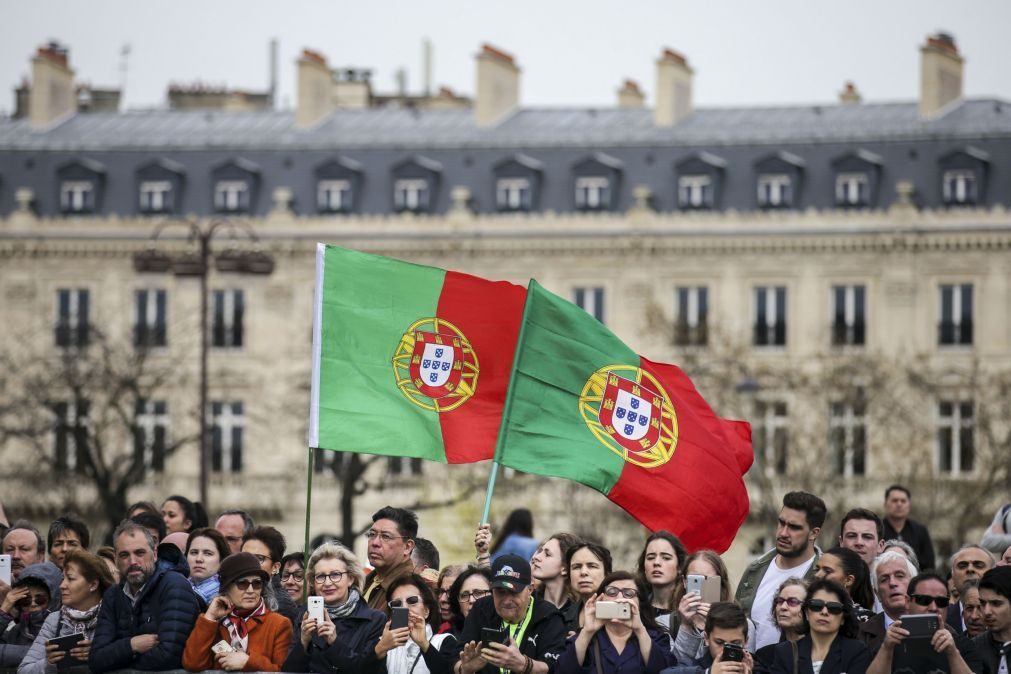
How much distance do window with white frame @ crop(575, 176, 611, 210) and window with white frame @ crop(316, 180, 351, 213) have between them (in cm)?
576

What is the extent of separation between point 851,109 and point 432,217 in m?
10.9

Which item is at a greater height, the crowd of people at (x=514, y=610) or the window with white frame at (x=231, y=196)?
the window with white frame at (x=231, y=196)

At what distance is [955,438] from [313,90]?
61.4 ft

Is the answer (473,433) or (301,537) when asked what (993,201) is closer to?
(301,537)

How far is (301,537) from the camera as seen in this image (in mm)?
58656

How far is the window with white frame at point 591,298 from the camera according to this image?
59.1 metres

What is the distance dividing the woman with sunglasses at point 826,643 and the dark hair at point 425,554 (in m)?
3.37

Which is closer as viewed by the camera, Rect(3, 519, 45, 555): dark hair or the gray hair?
the gray hair

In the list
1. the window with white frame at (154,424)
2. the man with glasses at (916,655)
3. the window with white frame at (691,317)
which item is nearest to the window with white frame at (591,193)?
the window with white frame at (691,317)

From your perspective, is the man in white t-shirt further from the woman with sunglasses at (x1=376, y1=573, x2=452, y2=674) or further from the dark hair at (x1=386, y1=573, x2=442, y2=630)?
the woman with sunglasses at (x1=376, y1=573, x2=452, y2=674)

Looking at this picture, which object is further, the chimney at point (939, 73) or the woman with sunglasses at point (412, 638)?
the chimney at point (939, 73)

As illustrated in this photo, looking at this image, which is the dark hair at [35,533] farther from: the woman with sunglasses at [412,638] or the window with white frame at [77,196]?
the window with white frame at [77,196]

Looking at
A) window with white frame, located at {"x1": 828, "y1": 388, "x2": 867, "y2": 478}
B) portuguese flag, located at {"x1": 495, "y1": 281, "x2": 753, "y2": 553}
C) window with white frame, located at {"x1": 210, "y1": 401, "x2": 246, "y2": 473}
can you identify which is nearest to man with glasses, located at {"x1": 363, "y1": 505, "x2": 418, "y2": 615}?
portuguese flag, located at {"x1": 495, "y1": 281, "x2": 753, "y2": 553}

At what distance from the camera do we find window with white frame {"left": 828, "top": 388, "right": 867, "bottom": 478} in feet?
174
